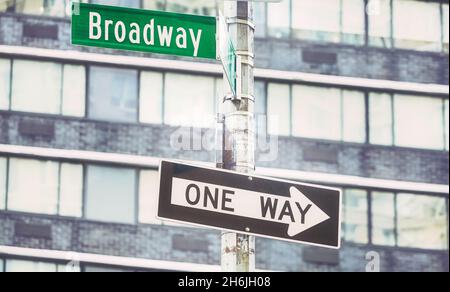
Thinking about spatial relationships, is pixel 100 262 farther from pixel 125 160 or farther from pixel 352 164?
pixel 352 164

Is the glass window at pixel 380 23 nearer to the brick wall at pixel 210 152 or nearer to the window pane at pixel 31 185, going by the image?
the brick wall at pixel 210 152

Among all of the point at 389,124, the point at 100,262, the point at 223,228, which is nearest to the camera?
the point at 223,228

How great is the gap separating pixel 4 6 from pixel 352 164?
31.8 ft

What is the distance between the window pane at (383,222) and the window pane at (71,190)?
7478 millimetres

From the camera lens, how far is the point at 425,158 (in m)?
33.9

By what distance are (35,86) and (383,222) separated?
9409 mm

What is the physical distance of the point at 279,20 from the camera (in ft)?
109

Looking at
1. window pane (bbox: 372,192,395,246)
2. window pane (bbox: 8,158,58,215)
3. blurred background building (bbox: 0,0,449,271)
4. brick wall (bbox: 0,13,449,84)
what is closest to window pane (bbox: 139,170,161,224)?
blurred background building (bbox: 0,0,449,271)

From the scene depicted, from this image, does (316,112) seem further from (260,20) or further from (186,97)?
(186,97)

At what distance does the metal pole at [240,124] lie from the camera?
826 centimetres

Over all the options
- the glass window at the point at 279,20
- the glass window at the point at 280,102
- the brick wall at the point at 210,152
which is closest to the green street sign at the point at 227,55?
the brick wall at the point at 210,152

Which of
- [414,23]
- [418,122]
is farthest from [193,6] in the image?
[418,122]

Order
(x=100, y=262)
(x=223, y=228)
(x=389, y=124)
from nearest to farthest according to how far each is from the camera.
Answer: (x=223, y=228)
(x=100, y=262)
(x=389, y=124)

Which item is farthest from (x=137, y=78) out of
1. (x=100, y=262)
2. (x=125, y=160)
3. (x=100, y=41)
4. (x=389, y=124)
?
(x=100, y=41)
